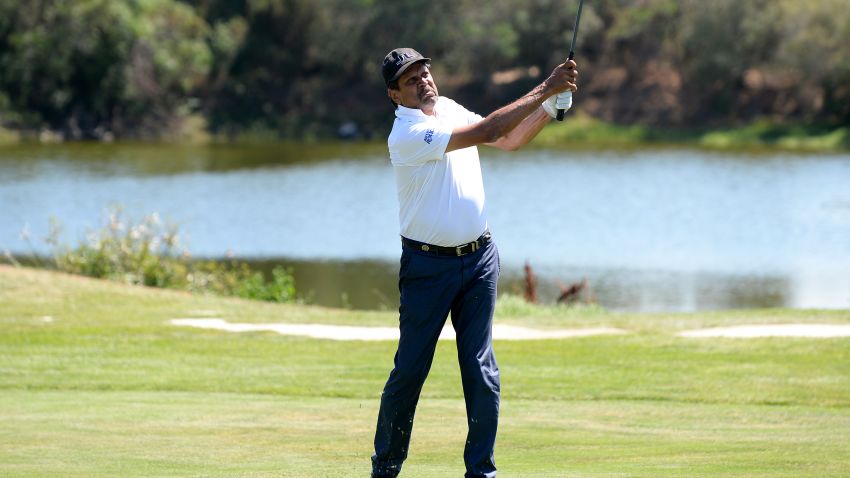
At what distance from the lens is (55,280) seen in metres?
17.1

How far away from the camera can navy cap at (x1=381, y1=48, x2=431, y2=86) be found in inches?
259

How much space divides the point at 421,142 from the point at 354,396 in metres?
4.84

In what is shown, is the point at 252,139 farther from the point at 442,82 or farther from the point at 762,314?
the point at 762,314

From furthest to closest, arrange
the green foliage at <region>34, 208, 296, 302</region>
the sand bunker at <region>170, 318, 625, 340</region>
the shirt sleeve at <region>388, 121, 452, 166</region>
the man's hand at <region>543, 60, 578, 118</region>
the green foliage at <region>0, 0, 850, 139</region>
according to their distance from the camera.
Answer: the green foliage at <region>0, 0, 850, 139</region> → the green foliage at <region>34, 208, 296, 302</region> → the sand bunker at <region>170, 318, 625, 340</region> → the shirt sleeve at <region>388, 121, 452, 166</region> → the man's hand at <region>543, 60, 578, 118</region>

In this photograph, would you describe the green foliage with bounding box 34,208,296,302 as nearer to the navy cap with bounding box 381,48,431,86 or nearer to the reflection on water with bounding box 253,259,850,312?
the reflection on water with bounding box 253,259,850,312

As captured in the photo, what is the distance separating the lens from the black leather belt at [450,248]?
21.8 feet

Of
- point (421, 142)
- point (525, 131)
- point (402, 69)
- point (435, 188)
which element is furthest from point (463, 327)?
point (402, 69)

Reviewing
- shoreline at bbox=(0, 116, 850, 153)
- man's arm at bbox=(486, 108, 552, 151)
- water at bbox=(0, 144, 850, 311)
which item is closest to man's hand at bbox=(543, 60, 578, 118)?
man's arm at bbox=(486, 108, 552, 151)

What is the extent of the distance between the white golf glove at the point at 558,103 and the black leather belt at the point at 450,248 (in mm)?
708

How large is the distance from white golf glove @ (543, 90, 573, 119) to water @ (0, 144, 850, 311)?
14.9 metres

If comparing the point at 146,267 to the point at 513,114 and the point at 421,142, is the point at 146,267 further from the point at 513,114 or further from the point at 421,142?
the point at 513,114

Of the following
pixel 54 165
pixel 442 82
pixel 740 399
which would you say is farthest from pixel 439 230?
pixel 442 82

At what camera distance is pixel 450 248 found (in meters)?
6.63

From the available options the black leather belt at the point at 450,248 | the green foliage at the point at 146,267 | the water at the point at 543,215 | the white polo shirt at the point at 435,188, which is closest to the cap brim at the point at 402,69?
the white polo shirt at the point at 435,188
